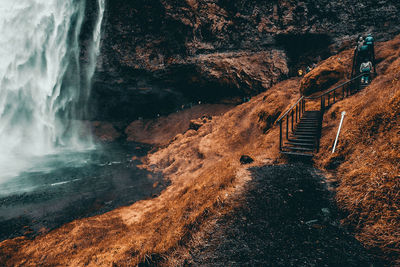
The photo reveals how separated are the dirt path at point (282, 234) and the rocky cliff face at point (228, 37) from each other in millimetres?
18847

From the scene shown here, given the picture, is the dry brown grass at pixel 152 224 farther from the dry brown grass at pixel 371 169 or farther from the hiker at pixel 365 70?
the hiker at pixel 365 70

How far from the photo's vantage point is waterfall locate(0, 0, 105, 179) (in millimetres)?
22328

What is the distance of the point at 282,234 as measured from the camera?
3.15m

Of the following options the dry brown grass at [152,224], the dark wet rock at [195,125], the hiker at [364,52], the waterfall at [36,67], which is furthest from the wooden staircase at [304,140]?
the waterfall at [36,67]

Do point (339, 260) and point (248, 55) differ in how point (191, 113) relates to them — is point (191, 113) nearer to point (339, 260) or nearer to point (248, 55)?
point (248, 55)

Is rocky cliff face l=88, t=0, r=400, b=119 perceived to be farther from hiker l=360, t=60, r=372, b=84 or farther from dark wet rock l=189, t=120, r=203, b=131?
hiker l=360, t=60, r=372, b=84

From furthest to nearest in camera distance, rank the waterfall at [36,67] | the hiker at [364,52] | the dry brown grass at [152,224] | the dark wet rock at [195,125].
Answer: the waterfall at [36,67] < the dark wet rock at [195,125] < the hiker at [364,52] < the dry brown grass at [152,224]

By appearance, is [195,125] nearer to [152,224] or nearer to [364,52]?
[152,224]

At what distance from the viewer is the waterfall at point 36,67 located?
22.3 m

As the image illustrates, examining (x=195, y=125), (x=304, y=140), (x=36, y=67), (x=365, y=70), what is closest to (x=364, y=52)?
(x=365, y=70)

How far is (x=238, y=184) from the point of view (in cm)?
515

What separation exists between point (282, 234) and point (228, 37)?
23.1 meters

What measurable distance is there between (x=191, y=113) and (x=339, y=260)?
26.2 metres

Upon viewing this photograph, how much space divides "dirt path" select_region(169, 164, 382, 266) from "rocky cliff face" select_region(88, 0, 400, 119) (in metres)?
18.8
